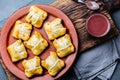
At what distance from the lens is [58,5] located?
4.51ft

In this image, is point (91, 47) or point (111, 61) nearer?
point (91, 47)

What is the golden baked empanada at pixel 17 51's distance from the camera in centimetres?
129

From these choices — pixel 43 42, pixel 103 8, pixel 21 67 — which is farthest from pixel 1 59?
pixel 103 8

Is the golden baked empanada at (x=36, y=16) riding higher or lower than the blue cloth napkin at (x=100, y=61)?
higher

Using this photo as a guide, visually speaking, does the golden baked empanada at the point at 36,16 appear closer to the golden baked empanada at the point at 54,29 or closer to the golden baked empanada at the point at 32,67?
the golden baked empanada at the point at 54,29

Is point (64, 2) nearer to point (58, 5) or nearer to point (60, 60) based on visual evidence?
point (58, 5)

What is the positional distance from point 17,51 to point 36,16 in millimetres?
176

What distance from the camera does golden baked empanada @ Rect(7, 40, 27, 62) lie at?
1292 mm

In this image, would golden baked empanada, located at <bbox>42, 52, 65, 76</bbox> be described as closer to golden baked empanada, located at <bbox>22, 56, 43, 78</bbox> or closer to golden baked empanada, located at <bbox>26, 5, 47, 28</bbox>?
golden baked empanada, located at <bbox>22, 56, 43, 78</bbox>

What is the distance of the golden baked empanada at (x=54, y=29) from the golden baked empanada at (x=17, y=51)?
132mm

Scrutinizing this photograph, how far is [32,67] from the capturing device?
51.0 inches

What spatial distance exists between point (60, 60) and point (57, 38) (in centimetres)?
10

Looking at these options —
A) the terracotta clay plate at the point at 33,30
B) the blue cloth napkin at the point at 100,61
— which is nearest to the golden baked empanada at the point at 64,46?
the terracotta clay plate at the point at 33,30

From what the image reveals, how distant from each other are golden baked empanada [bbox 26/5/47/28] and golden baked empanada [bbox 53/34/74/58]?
111 mm
